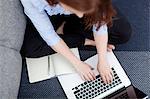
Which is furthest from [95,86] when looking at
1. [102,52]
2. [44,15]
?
[44,15]

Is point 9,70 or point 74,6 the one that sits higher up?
point 74,6

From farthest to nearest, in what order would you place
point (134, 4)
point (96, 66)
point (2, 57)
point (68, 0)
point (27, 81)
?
point (134, 4)
point (27, 81)
point (96, 66)
point (2, 57)
point (68, 0)

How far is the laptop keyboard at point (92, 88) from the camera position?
51.5 inches

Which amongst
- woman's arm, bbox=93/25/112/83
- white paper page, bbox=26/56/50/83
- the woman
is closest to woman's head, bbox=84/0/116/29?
the woman

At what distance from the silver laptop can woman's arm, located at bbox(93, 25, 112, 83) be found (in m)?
0.03

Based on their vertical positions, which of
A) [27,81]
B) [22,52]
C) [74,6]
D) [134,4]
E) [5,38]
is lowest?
[27,81]

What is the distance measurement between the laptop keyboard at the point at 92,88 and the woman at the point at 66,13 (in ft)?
0.07

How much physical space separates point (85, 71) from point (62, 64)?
0.13 m

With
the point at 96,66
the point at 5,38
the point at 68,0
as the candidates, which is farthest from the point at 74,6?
the point at 96,66

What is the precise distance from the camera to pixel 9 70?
117cm

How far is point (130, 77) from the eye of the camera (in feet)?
4.72

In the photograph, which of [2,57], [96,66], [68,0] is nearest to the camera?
[68,0]

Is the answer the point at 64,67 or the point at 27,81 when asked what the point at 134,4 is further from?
the point at 27,81

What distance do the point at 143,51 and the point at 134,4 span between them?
26 centimetres
